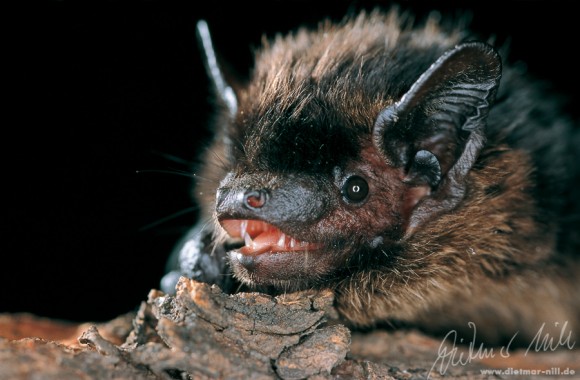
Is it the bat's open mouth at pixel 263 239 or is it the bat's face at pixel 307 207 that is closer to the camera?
the bat's face at pixel 307 207

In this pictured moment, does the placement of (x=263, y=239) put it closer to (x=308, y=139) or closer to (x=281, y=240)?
(x=281, y=240)

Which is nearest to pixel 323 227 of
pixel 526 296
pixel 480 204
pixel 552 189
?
pixel 480 204

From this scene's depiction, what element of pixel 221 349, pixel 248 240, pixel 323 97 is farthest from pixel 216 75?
pixel 221 349

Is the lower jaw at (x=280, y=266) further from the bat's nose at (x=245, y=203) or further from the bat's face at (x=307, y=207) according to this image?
Result: the bat's nose at (x=245, y=203)

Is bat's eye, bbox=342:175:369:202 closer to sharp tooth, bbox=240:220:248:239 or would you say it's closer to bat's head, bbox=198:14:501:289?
bat's head, bbox=198:14:501:289

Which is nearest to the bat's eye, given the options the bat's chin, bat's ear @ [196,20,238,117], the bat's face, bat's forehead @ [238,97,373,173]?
the bat's face
